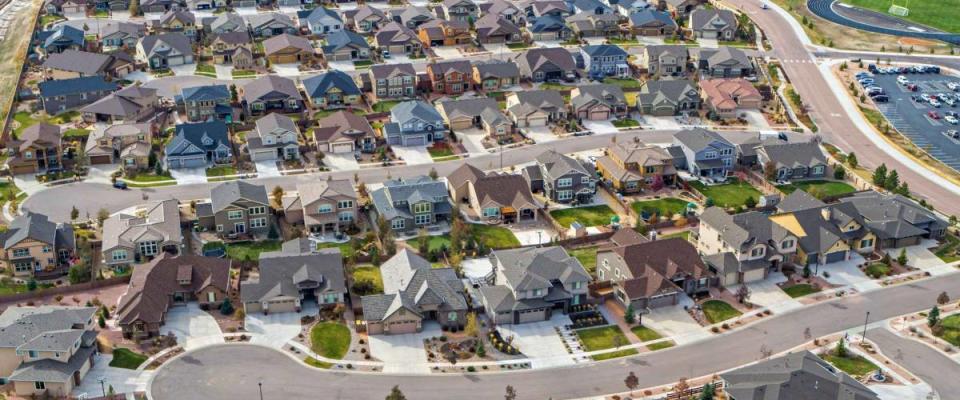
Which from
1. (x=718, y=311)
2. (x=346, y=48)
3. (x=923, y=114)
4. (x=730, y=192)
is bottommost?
(x=718, y=311)

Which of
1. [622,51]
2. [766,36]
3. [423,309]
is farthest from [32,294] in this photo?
[766,36]

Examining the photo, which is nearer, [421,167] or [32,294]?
[32,294]

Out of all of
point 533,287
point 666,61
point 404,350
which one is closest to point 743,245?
point 533,287

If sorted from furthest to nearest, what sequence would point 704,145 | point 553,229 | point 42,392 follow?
1. point 704,145
2. point 553,229
3. point 42,392

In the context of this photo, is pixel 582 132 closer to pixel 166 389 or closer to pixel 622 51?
pixel 622 51

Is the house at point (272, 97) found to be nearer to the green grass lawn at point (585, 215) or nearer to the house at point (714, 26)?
the green grass lawn at point (585, 215)

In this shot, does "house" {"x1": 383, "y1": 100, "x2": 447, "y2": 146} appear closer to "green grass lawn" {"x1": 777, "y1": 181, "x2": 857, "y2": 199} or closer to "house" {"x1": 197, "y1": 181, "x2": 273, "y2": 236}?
"house" {"x1": 197, "y1": 181, "x2": 273, "y2": 236}

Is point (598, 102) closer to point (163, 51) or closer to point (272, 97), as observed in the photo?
point (272, 97)

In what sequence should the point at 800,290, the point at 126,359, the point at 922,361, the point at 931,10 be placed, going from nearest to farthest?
the point at 126,359 → the point at 922,361 → the point at 800,290 → the point at 931,10
